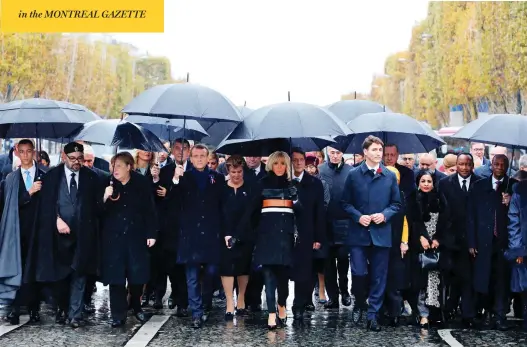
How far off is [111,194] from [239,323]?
1958 mm

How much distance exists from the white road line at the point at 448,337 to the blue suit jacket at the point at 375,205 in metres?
1.05

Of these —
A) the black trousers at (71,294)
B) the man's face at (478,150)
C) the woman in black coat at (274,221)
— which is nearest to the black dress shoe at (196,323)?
the woman in black coat at (274,221)

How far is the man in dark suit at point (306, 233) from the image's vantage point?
1029 centimetres

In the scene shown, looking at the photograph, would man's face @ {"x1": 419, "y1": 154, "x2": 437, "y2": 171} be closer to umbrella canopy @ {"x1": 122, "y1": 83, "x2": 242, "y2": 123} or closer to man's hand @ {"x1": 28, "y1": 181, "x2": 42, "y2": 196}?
umbrella canopy @ {"x1": 122, "y1": 83, "x2": 242, "y2": 123}

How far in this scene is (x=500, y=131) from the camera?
9.84 metres

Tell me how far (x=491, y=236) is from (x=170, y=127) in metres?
5.24

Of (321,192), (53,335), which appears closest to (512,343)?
(321,192)

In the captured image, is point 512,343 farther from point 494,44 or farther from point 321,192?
point 494,44

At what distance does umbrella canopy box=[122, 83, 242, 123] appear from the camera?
32.2 feet

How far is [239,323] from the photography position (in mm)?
10289

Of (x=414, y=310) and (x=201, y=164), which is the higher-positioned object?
(x=201, y=164)

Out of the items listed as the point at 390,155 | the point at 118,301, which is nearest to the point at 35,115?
the point at 118,301

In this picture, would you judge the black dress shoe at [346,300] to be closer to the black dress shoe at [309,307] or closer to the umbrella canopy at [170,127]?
the black dress shoe at [309,307]

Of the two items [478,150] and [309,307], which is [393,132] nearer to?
[309,307]
